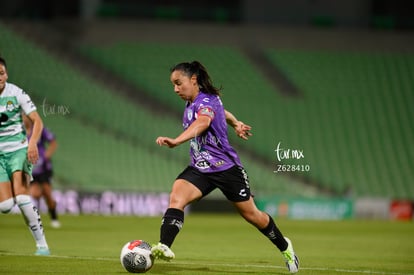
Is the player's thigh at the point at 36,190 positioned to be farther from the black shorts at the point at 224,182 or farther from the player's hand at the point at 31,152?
the black shorts at the point at 224,182

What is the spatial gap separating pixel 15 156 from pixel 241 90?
18.6 metres

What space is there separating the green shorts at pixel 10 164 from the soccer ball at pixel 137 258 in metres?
2.38

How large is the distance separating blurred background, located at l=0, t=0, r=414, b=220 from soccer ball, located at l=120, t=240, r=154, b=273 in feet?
41.9

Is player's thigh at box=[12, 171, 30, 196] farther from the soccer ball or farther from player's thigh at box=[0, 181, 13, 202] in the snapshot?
the soccer ball

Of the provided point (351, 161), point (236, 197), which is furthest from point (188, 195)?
point (351, 161)

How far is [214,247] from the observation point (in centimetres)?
1499

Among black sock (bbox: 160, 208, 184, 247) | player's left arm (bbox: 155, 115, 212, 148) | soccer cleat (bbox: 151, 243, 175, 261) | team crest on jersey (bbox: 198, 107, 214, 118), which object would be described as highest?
team crest on jersey (bbox: 198, 107, 214, 118)

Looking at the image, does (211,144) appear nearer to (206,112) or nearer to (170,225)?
(206,112)

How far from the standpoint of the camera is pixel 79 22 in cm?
3278

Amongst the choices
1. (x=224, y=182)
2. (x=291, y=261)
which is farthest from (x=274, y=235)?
(x=224, y=182)

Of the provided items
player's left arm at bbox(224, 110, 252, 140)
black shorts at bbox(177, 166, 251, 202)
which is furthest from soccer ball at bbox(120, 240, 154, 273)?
player's left arm at bbox(224, 110, 252, 140)

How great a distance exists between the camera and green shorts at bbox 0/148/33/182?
38.0 ft

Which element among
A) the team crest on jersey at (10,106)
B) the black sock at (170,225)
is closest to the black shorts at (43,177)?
the team crest on jersey at (10,106)

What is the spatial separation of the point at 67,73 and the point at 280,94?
23.2 feet
